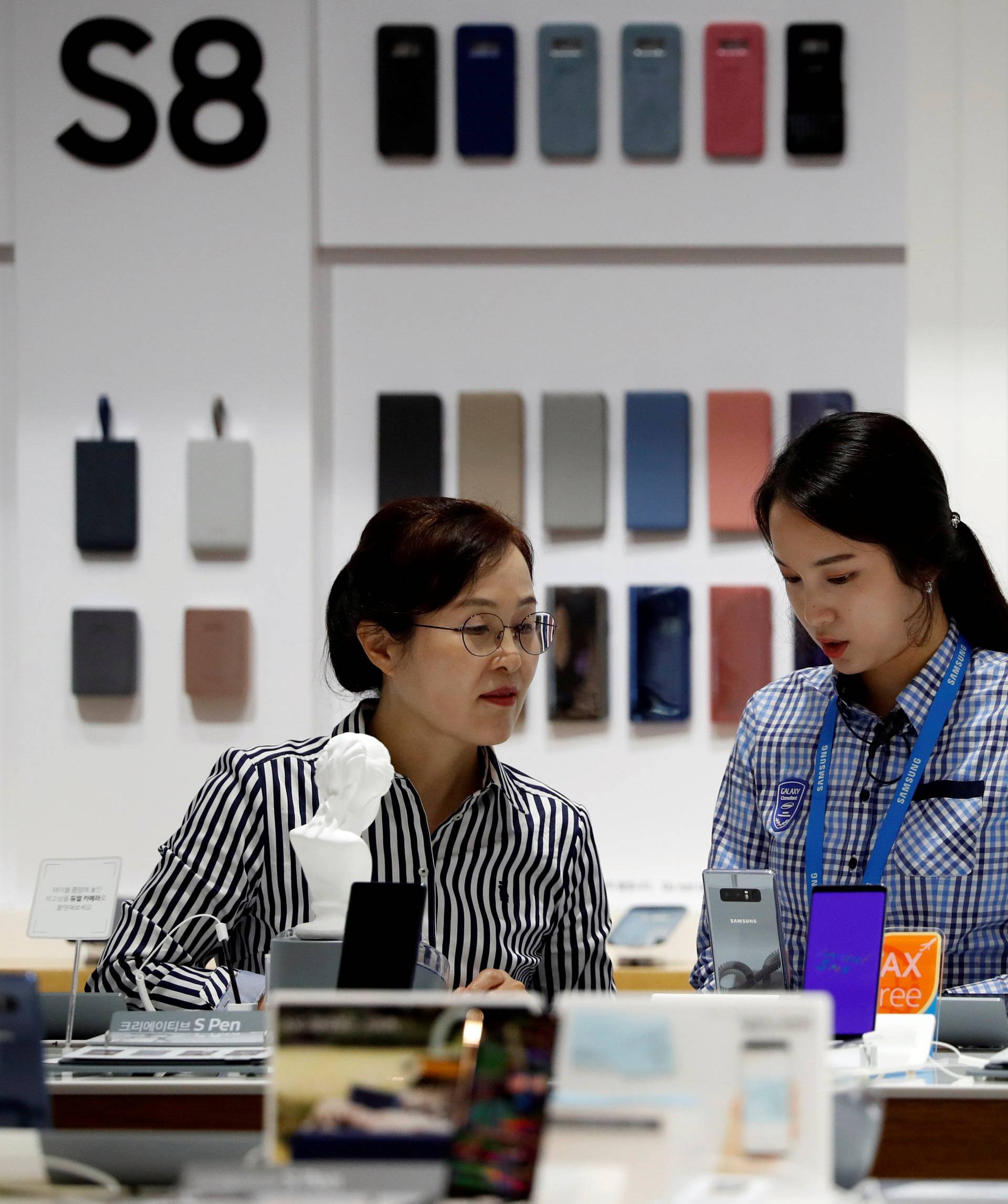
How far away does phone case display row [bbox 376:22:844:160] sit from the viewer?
4.23 m

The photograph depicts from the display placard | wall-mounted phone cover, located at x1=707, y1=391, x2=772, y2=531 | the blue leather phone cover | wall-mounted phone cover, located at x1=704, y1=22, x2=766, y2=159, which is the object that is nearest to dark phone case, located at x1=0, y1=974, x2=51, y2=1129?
the display placard

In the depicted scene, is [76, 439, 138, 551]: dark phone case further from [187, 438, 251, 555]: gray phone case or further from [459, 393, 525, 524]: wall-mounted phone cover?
[459, 393, 525, 524]: wall-mounted phone cover

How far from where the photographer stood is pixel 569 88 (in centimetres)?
424

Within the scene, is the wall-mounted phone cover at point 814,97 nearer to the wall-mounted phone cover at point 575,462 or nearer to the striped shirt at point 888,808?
the wall-mounted phone cover at point 575,462

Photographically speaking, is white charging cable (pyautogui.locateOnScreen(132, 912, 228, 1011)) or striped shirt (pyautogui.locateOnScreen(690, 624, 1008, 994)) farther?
striped shirt (pyautogui.locateOnScreen(690, 624, 1008, 994))

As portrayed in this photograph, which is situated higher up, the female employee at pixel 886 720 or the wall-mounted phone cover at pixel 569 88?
the wall-mounted phone cover at pixel 569 88

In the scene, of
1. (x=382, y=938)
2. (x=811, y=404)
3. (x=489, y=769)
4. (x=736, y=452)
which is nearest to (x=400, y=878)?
(x=489, y=769)

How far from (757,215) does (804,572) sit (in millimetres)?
2291

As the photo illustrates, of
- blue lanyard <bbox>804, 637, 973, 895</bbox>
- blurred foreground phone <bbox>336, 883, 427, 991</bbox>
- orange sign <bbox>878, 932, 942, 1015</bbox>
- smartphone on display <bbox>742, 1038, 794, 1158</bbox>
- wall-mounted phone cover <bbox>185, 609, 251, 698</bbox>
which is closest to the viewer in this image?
smartphone on display <bbox>742, 1038, 794, 1158</bbox>

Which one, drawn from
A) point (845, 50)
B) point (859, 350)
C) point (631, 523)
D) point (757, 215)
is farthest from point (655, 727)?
point (845, 50)

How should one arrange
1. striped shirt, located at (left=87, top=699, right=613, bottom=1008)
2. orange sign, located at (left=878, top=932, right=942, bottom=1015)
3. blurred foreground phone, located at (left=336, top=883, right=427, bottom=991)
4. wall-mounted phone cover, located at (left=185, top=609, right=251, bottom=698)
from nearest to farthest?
blurred foreground phone, located at (left=336, top=883, right=427, bottom=991)
orange sign, located at (left=878, top=932, right=942, bottom=1015)
striped shirt, located at (left=87, top=699, right=613, bottom=1008)
wall-mounted phone cover, located at (left=185, top=609, right=251, bottom=698)

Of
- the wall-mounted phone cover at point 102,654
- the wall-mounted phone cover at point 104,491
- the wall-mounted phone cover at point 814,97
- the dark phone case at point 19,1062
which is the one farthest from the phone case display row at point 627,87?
the dark phone case at point 19,1062

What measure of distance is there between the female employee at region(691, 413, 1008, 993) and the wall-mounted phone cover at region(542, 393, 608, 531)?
1.78m

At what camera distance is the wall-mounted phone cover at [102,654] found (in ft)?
13.8
